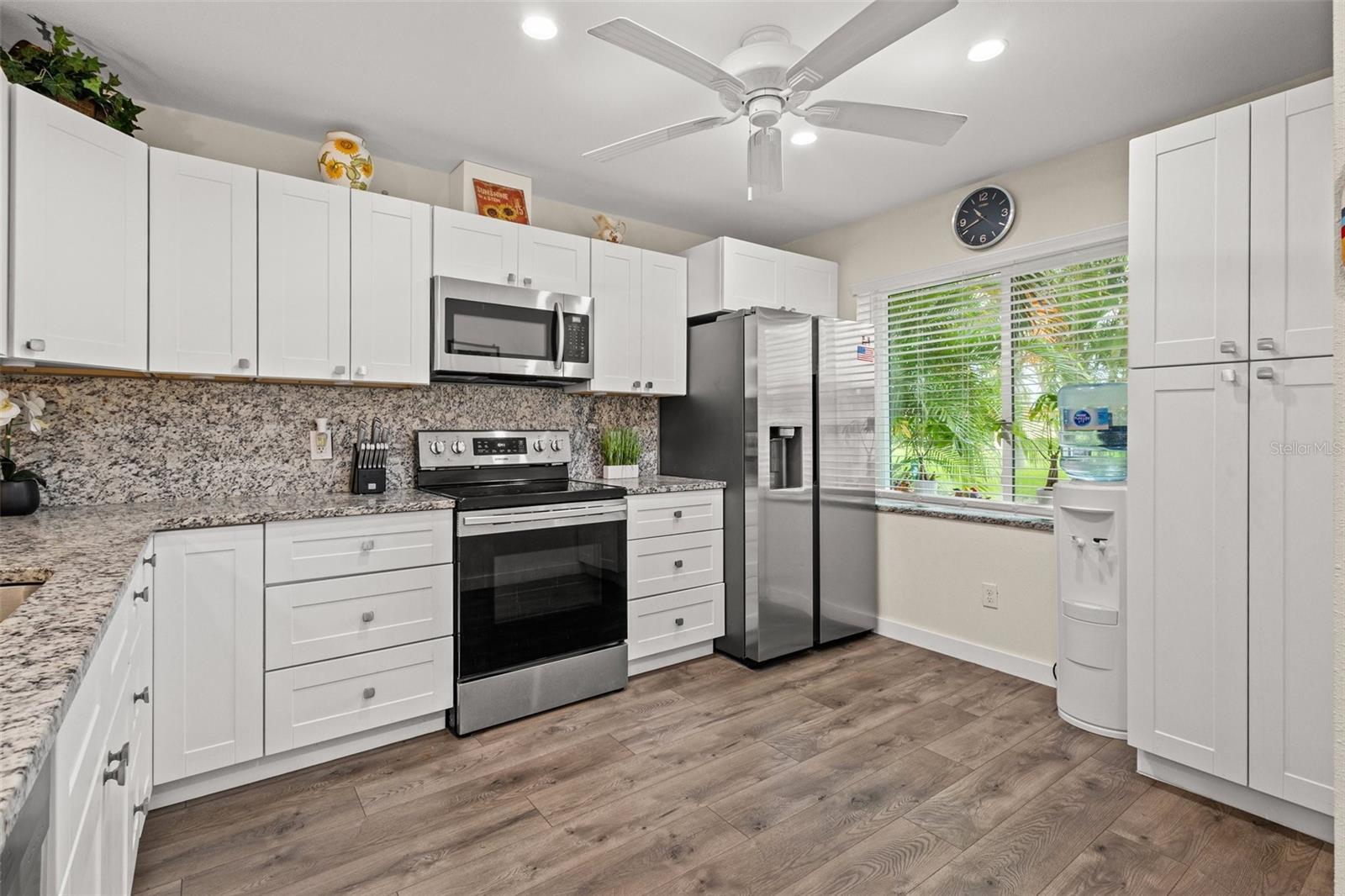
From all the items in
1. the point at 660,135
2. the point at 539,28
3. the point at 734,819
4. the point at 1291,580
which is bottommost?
the point at 734,819

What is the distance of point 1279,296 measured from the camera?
200 centimetres

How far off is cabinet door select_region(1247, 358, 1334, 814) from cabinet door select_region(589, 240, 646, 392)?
2.52 meters

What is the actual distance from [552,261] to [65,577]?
2.32 meters

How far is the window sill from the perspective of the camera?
3.21m

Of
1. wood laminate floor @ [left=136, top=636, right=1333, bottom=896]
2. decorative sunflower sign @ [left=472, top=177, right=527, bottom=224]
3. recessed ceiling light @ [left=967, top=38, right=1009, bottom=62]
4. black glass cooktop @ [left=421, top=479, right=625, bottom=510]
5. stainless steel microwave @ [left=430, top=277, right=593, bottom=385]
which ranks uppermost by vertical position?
recessed ceiling light @ [left=967, top=38, right=1009, bottom=62]

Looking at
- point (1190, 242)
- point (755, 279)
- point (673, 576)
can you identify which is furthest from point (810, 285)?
point (1190, 242)

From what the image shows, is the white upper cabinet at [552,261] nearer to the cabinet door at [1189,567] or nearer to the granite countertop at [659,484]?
the granite countertop at [659,484]

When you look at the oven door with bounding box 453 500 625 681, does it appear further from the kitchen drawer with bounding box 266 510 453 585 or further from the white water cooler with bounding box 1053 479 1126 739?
the white water cooler with bounding box 1053 479 1126 739

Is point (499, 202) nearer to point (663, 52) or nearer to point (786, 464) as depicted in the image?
point (663, 52)

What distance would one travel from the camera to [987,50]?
2.22 meters

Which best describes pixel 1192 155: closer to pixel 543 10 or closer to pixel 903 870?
pixel 543 10

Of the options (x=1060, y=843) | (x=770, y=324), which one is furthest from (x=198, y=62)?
(x=1060, y=843)

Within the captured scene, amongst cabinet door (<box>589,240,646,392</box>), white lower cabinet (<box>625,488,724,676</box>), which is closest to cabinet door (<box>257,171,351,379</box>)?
cabinet door (<box>589,240,646,392</box>)

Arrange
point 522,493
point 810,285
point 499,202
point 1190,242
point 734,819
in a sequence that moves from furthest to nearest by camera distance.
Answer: point 810,285, point 499,202, point 522,493, point 1190,242, point 734,819
